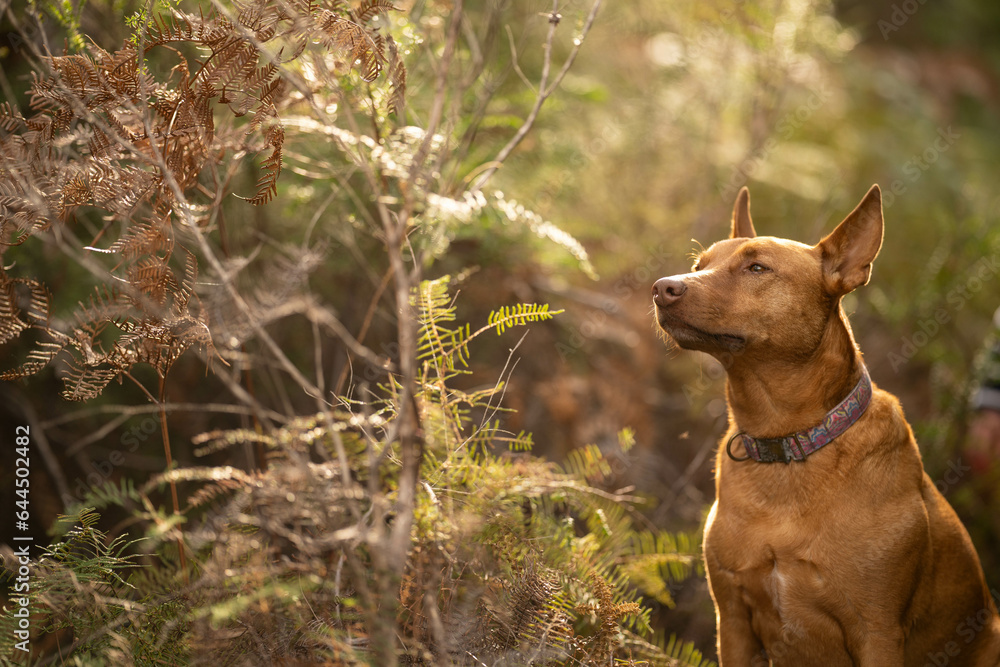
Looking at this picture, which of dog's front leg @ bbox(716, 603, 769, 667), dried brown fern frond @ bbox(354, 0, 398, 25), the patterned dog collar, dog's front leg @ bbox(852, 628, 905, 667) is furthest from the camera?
dog's front leg @ bbox(716, 603, 769, 667)

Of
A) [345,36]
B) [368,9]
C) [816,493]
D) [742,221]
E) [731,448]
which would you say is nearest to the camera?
[345,36]

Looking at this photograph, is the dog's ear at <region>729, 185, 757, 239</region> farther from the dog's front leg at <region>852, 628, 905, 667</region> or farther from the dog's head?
the dog's front leg at <region>852, 628, 905, 667</region>

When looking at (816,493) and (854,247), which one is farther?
(854,247)

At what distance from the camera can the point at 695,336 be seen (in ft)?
8.68

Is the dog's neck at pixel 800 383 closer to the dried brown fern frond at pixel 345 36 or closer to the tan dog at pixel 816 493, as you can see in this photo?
the tan dog at pixel 816 493

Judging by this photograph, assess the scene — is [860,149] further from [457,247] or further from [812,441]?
[812,441]

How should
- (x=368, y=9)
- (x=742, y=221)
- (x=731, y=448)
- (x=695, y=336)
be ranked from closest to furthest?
(x=368, y=9) < (x=695, y=336) < (x=731, y=448) < (x=742, y=221)

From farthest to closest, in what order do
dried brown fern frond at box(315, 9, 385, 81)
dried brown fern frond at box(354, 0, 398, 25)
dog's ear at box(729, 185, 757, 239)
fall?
1. dog's ear at box(729, 185, 757, 239)
2. dried brown fern frond at box(354, 0, 398, 25)
3. dried brown fern frond at box(315, 9, 385, 81)

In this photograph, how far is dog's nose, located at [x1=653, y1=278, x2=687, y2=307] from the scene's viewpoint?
2619 millimetres

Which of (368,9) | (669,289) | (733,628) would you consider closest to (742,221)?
(669,289)

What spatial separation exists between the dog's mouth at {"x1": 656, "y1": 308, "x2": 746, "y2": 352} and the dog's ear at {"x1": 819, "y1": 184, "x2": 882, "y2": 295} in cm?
46

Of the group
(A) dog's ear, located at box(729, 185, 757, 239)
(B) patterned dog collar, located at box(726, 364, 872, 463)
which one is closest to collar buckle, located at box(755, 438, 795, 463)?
(B) patterned dog collar, located at box(726, 364, 872, 463)

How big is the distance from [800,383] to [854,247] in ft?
1.89

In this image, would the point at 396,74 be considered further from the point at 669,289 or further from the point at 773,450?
the point at 773,450
